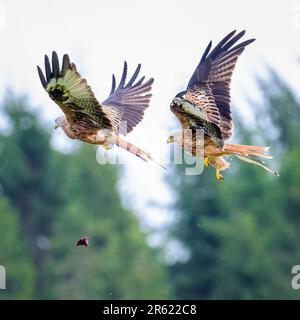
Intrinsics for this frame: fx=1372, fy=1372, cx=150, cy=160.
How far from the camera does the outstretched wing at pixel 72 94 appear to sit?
16.5 metres

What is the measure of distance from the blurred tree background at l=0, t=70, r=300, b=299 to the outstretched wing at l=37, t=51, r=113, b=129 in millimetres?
25477

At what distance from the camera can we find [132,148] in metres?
17.4

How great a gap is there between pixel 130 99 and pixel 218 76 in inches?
67.8

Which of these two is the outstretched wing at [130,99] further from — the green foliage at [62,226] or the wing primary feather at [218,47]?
the green foliage at [62,226]

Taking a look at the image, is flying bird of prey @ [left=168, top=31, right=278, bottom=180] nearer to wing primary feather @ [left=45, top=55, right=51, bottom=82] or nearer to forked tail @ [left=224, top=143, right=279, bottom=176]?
forked tail @ [left=224, top=143, right=279, bottom=176]

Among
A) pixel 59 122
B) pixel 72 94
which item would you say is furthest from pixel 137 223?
pixel 72 94

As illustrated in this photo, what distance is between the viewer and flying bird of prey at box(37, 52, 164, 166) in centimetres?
1664

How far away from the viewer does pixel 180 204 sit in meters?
49.0

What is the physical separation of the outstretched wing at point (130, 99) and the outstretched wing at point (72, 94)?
0.92 metres

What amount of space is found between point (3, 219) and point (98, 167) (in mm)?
4480

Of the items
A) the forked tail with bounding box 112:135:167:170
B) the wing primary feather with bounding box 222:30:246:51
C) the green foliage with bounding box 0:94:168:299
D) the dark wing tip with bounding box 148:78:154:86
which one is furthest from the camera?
the green foliage with bounding box 0:94:168:299

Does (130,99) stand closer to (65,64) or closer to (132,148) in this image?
(132,148)

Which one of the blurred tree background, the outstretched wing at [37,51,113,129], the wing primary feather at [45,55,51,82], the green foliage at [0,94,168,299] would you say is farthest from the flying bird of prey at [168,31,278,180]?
the green foliage at [0,94,168,299]
